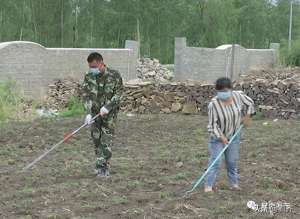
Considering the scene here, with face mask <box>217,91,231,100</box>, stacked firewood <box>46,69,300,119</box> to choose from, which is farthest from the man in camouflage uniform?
stacked firewood <box>46,69,300,119</box>

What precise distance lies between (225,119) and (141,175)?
1754mm

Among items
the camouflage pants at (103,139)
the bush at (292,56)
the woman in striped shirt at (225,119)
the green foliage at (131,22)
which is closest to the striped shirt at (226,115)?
the woman in striped shirt at (225,119)

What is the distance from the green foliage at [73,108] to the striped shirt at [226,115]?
9069mm

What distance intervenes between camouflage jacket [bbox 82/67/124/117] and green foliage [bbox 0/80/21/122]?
21.8 ft

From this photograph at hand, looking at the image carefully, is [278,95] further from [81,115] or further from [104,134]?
[104,134]

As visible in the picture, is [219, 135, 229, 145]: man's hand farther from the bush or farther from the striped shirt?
the bush

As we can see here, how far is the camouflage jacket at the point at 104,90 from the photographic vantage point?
8062 mm

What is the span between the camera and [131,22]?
27688mm

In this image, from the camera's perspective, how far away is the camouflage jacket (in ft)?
26.5

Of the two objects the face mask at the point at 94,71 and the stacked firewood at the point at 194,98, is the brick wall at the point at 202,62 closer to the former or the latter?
the stacked firewood at the point at 194,98

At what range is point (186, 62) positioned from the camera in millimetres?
22953

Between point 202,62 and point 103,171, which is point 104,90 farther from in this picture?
point 202,62

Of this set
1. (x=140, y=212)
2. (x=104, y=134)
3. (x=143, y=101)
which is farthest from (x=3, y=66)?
(x=140, y=212)

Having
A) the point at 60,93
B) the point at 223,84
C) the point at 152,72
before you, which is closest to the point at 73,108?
the point at 60,93
